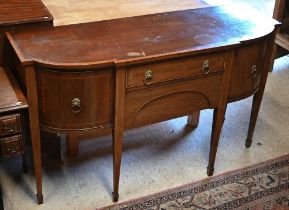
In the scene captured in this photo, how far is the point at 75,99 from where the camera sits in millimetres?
1680

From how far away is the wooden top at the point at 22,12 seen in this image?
184cm

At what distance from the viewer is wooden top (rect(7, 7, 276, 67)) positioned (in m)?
1.68

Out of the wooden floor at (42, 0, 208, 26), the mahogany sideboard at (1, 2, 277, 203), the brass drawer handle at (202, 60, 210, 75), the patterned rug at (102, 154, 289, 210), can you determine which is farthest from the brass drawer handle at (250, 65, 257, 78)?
the wooden floor at (42, 0, 208, 26)

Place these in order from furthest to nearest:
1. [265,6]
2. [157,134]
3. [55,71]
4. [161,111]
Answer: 1. [265,6]
2. [157,134]
3. [161,111]
4. [55,71]

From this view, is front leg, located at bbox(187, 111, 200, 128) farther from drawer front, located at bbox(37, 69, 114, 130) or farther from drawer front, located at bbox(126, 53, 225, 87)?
drawer front, located at bbox(37, 69, 114, 130)

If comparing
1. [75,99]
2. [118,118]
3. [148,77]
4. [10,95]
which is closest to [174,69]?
[148,77]

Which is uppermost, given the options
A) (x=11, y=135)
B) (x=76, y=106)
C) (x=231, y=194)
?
(x=76, y=106)

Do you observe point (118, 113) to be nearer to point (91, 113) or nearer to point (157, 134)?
point (91, 113)

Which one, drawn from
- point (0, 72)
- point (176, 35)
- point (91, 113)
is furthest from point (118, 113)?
point (0, 72)

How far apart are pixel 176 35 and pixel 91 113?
1.52 ft

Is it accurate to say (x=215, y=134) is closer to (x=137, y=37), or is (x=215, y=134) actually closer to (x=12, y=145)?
(x=137, y=37)

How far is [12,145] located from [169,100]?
610 millimetres

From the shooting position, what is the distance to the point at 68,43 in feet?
5.82

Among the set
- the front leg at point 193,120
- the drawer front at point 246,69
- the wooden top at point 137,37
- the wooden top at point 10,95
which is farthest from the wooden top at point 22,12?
the front leg at point 193,120
